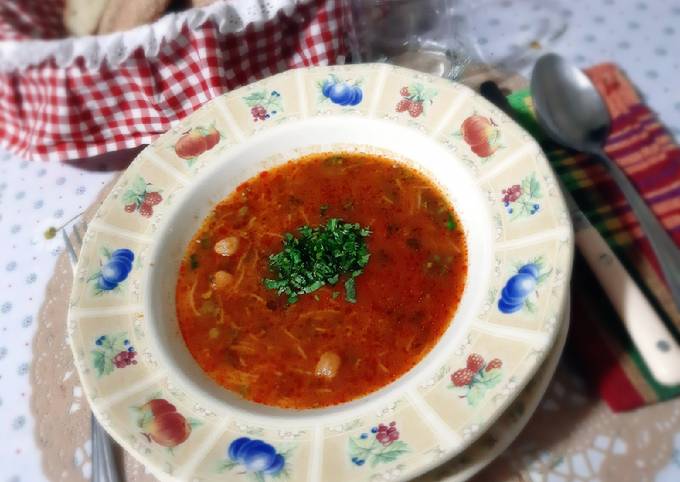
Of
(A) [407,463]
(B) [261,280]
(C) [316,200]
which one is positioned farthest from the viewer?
(C) [316,200]

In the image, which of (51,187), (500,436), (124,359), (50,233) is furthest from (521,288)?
(51,187)

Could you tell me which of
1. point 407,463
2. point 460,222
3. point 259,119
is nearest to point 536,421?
point 407,463

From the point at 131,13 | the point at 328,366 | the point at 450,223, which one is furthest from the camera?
the point at 131,13

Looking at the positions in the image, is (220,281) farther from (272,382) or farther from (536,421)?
(536,421)

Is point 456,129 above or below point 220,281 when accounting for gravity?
above

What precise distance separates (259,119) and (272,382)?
91 cm

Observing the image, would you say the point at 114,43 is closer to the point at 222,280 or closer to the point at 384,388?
the point at 222,280

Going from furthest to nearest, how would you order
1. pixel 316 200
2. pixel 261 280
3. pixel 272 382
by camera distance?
pixel 316 200 → pixel 261 280 → pixel 272 382

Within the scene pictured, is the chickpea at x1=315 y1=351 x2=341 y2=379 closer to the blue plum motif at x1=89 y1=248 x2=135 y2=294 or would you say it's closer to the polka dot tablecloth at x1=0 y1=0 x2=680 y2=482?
the blue plum motif at x1=89 y1=248 x2=135 y2=294

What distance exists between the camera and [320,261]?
72.7 inches

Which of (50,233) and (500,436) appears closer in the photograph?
(500,436)

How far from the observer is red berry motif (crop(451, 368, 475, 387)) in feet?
4.73

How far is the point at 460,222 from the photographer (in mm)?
1898

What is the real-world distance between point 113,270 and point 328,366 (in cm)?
70
